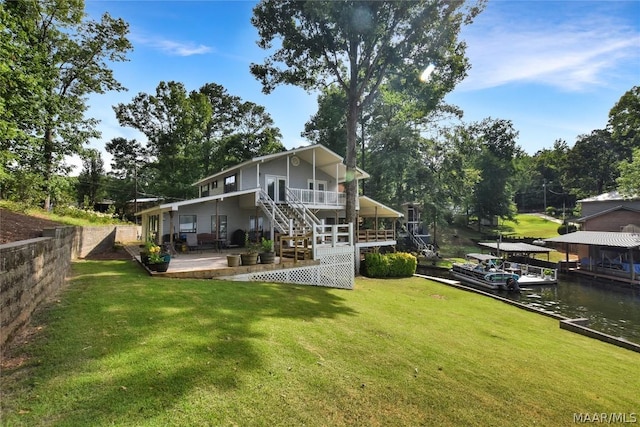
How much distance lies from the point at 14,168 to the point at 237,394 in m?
14.0

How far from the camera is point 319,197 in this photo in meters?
20.3

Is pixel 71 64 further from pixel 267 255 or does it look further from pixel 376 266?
pixel 376 266

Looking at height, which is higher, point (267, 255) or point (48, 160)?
point (48, 160)

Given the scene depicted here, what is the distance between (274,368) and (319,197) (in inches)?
657

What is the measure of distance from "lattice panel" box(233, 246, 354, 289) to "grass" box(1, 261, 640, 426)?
287cm

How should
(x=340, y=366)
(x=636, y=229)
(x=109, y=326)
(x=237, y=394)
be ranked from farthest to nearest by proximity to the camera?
(x=636, y=229) → (x=109, y=326) → (x=340, y=366) → (x=237, y=394)

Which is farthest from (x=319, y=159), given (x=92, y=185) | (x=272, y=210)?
(x=92, y=185)

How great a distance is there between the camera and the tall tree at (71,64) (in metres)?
13.6

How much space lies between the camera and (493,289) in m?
18.5

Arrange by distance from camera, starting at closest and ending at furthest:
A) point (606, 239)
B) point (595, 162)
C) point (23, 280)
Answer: point (23, 280) < point (606, 239) < point (595, 162)

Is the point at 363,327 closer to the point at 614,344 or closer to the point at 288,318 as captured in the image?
the point at 288,318

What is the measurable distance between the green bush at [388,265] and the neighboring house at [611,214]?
862 inches

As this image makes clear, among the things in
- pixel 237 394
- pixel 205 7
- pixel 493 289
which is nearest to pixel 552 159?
pixel 493 289

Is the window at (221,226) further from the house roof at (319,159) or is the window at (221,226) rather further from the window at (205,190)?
the window at (205,190)
